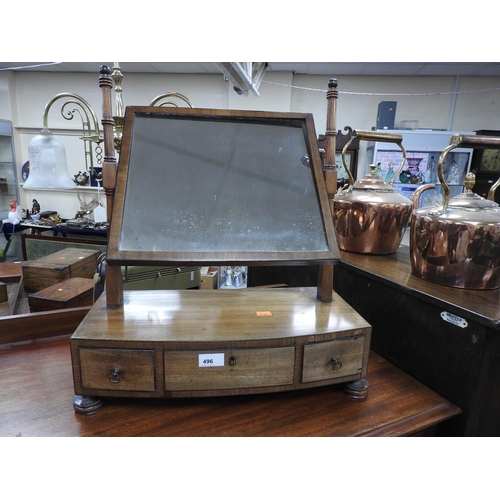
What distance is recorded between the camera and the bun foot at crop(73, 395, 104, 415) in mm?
673

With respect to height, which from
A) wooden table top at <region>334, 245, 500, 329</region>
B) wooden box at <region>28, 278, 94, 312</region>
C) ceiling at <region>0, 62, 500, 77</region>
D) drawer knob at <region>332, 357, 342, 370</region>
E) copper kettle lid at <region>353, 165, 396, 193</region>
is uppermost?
ceiling at <region>0, 62, 500, 77</region>

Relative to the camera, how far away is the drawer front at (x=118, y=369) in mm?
647

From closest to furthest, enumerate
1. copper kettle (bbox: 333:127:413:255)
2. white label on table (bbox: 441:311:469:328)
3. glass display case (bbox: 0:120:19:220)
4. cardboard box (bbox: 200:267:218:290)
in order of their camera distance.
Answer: white label on table (bbox: 441:311:469:328)
copper kettle (bbox: 333:127:413:255)
cardboard box (bbox: 200:267:218:290)
glass display case (bbox: 0:120:19:220)

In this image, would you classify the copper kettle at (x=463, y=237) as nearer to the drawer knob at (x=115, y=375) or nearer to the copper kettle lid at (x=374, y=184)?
the copper kettle lid at (x=374, y=184)

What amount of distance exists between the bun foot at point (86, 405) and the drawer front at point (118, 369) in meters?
0.03

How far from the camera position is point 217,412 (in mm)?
707

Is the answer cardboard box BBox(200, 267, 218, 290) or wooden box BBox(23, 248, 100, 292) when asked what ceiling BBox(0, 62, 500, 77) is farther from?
wooden box BBox(23, 248, 100, 292)

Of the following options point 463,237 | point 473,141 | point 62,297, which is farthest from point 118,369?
point 473,141

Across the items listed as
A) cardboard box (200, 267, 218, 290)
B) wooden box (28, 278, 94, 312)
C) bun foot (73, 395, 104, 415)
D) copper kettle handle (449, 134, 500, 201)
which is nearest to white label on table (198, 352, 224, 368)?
bun foot (73, 395, 104, 415)

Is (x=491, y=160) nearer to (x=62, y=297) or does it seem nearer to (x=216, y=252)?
(x=216, y=252)

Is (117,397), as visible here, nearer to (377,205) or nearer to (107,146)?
(107,146)

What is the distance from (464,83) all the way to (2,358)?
5.08 meters

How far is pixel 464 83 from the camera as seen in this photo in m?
4.14

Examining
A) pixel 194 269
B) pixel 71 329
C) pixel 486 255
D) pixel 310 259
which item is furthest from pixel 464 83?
pixel 71 329
